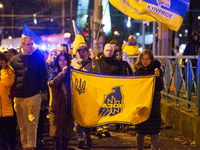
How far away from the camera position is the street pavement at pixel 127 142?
6.50m

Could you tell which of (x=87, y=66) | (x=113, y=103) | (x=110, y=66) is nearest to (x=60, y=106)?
(x=113, y=103)

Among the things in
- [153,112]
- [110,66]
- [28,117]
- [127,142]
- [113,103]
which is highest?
[110,66]

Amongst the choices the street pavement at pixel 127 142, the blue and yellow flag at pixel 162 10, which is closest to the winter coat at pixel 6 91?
the street pavement at pixel 127 142

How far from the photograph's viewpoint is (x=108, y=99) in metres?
5.46

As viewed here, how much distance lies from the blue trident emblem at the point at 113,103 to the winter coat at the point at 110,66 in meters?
1.09

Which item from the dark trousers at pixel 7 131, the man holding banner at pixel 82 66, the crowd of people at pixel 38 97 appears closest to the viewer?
the crowd of people at pixel 38 97

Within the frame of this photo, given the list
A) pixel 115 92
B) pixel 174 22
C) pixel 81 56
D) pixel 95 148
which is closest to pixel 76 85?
pixel 115 92

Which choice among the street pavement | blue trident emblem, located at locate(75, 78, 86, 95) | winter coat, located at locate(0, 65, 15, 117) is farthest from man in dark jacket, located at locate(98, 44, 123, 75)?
winter coat, located at locate(0, 65, 15, 117)

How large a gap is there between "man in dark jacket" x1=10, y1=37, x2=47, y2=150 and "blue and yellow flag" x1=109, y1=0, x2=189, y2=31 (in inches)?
78.3

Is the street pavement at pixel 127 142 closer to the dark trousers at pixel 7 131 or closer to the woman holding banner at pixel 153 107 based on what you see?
the dark trousers at pixel 7 131

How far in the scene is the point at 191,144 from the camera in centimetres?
660

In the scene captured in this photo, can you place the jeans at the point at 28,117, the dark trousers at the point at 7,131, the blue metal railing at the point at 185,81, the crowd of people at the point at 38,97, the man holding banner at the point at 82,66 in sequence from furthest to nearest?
the blue metal railing at the point at 185,81
the man holding banner at the point at 82,66
the jeans at the point at 28,117
the dark trousers at the point at 7,131
the crowd of people at the point at 38,97

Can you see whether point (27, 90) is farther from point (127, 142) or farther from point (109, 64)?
point (127, 142)

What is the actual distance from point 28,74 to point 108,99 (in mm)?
1461
